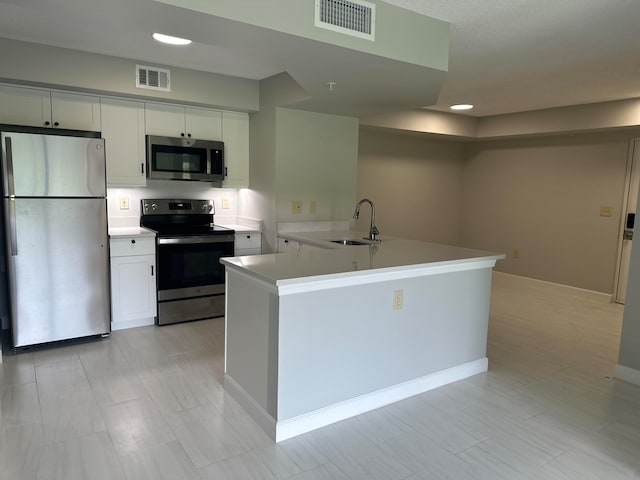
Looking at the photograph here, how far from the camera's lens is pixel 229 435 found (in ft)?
7.50

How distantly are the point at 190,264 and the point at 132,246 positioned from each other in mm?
525

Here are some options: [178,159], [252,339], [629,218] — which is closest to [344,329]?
[252,339]

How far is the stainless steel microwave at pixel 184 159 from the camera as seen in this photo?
13.2 ft

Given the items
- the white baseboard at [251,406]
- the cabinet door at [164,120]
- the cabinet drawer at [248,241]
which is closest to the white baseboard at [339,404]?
the white baseboard at [251,406]

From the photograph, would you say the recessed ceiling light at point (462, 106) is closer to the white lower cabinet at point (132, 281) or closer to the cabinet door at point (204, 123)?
the cabinet door at point (204, 123)

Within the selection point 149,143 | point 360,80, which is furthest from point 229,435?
point 149,143

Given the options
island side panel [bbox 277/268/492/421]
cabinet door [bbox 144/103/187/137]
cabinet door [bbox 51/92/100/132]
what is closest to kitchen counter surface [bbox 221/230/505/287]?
island side panel [bbox 277/268/492/421]

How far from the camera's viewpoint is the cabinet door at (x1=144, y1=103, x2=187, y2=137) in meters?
4.03

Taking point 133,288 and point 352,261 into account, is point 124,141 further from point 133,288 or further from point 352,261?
point 352,261

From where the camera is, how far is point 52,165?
323 centimetres

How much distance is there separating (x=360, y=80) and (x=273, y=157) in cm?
139

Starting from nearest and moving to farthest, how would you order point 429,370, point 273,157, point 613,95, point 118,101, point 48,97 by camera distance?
1. point 429,370
2. point 48,97
3. point 118,101
4. point 273,157
5. point 613,95

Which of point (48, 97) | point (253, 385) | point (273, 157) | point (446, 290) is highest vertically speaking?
point (48, 97)

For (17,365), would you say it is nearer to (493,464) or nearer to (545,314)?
(493,464)
